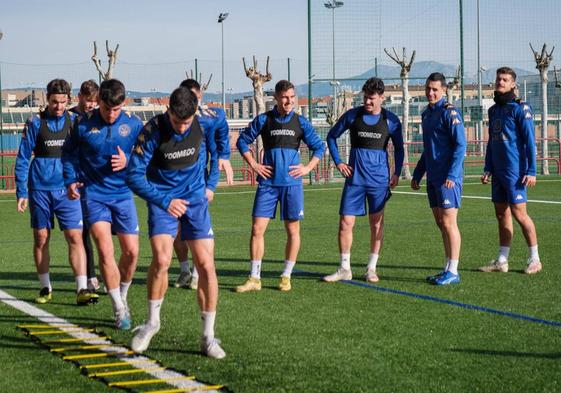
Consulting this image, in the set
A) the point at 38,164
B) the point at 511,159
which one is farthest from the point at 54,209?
the point at 511,159

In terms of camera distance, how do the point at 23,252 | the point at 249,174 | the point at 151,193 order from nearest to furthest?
1. the point at 151,193
2. the point at 23,252
3. the point at 249,174

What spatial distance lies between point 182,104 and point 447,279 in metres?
4.37

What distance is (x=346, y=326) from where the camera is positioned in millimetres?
7367

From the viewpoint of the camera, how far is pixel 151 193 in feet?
21.0

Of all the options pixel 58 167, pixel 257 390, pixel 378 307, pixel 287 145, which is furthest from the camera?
pixel 287 145

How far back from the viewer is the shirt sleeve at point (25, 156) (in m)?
8.88

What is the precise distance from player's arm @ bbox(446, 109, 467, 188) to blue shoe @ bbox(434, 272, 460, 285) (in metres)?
0.92

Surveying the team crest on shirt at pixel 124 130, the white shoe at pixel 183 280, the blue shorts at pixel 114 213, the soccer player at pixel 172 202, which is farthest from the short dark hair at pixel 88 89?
the soccer player at pixel 172 202

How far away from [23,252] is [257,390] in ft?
26.8

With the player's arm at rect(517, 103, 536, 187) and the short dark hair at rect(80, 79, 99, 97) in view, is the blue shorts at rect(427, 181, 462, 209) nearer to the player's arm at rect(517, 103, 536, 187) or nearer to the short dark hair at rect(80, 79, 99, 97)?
the player's arm at rect(517, 103, 536, 187)

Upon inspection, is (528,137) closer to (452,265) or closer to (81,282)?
(452,265)

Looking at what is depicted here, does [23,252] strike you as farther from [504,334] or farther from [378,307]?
[504,334]

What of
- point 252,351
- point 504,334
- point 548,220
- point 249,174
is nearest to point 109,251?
point 252,351

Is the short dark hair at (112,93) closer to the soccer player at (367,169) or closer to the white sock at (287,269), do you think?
the white sock at (287,269)
